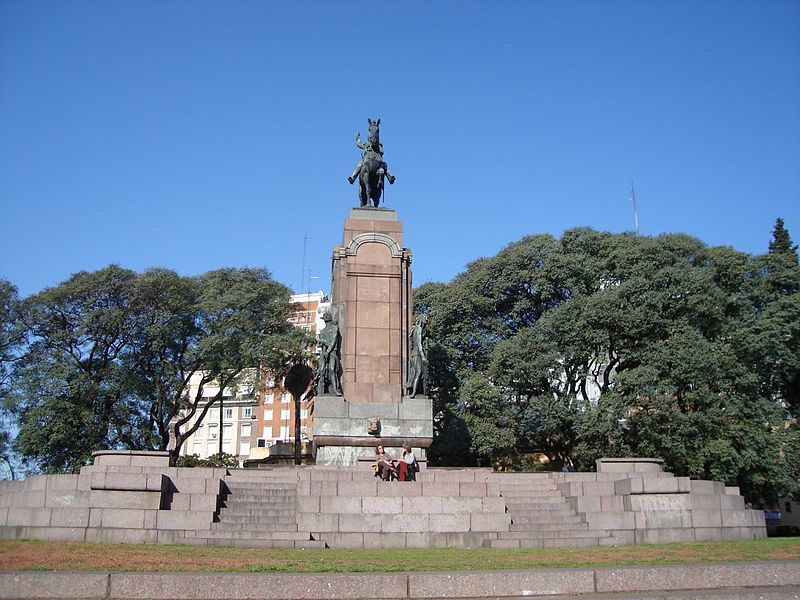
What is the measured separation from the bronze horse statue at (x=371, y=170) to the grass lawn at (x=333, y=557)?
17351 mm

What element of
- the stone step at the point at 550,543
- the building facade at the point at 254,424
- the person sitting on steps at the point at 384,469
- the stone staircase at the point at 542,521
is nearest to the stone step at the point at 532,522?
the stone staircase at the point at 542,521

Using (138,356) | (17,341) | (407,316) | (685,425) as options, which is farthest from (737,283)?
(17,341)

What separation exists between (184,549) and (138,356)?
92.9 ft

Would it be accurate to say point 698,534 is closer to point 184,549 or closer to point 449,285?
point 184,549

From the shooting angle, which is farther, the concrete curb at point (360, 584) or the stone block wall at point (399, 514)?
the stone block wall at point (399, 514)

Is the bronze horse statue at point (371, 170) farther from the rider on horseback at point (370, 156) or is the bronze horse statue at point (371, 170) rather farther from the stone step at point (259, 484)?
the stone step at point (259, 484)

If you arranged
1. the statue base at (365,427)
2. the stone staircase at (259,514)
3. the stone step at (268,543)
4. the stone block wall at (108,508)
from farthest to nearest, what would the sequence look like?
1. the statue base at (365,427)
2. the stone block wall at (108,508)
3. the stone staircase at (259,514)
4. the stone step at (268,543)

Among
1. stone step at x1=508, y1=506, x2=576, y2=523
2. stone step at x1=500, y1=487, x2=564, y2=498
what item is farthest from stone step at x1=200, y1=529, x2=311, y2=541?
stone step at x1=500, y1=487, x2=564, y2=498

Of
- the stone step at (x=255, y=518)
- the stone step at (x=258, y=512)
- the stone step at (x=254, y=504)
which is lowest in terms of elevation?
the stone step at (x=255, y=518)

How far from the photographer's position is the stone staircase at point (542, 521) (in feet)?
56.2

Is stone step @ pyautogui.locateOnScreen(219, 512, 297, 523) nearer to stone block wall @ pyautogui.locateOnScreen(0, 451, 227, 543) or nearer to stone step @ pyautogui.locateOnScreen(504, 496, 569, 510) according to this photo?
stone block wall @ pyautogui.locateOnScreen(0, 451, 227, 543)

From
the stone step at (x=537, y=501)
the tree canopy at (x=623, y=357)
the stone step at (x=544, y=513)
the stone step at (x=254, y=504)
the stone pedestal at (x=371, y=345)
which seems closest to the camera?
the stone step at (x=544, y=513)

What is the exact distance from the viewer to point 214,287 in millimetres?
43875

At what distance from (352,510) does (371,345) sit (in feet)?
32.6
